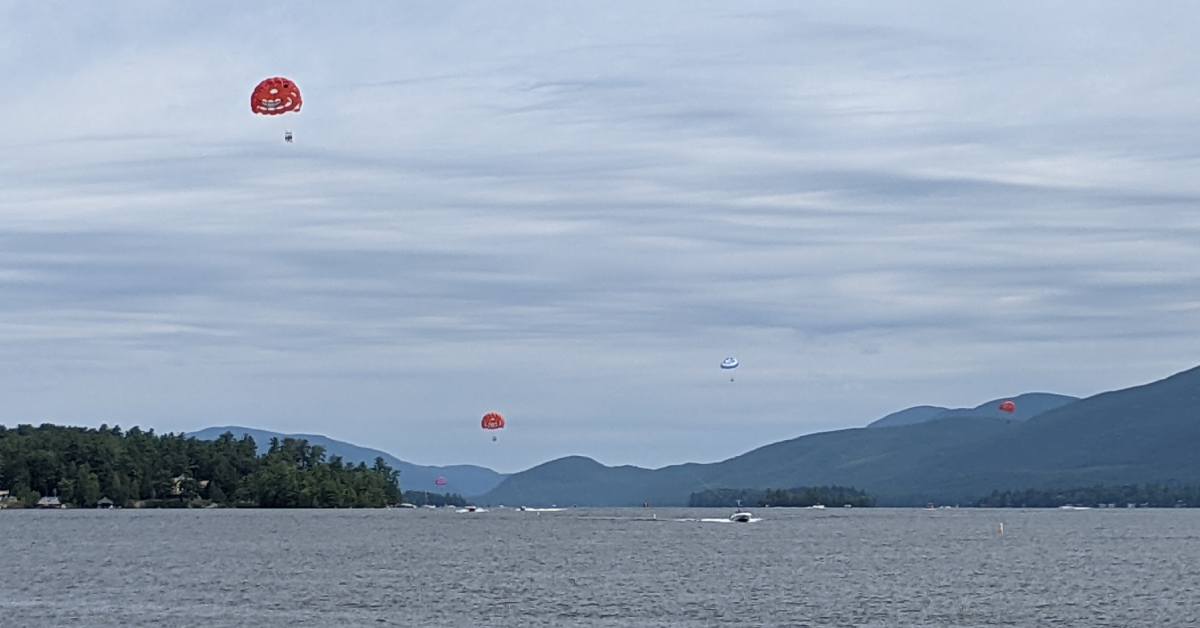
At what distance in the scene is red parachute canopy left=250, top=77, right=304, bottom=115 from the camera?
11031cm

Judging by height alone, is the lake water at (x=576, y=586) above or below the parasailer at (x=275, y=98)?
below

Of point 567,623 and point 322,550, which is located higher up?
point 322,550

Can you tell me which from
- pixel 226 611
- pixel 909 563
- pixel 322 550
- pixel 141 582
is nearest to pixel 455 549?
pixel 322 550

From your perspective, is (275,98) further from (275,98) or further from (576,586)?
(576,586)

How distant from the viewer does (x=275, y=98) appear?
112 metres

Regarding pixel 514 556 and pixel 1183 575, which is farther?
pixel 514 556

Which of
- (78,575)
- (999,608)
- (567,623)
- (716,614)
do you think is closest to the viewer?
(567,623)

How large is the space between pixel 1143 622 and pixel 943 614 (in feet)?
33.9

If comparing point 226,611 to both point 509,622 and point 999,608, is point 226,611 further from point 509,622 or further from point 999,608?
point 999,608

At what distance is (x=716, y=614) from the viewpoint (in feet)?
309

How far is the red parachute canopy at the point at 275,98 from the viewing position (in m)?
110

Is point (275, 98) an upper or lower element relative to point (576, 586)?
upper

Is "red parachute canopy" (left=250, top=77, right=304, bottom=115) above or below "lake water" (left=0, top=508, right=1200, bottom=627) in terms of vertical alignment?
above

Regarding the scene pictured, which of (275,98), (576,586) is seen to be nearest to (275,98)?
(275,98)
